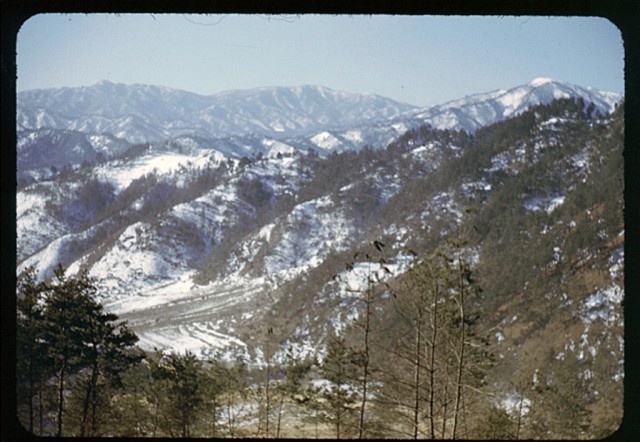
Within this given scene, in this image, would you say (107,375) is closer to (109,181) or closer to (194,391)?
(194,391)

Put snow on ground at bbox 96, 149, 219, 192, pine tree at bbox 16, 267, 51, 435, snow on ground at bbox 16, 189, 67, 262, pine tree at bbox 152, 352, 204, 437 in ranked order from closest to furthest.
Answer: pine tree at bbox 16, 267, 51, 435, pine tree at bbox 152, 352, 204, 437, snow on ground at bbox 16, 189, 67, 262, snow on ground at bbox 96, 149, 219, 192

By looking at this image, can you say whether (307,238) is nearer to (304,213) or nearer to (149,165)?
(304,213)

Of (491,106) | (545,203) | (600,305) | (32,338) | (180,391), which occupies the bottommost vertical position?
(180,391)

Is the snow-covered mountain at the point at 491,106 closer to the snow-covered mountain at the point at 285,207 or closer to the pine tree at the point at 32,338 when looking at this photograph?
the snow-covered mountain at the point at 285,207

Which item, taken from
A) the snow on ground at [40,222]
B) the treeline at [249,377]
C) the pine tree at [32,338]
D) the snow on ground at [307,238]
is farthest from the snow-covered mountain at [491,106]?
the pine tree at [32,338]

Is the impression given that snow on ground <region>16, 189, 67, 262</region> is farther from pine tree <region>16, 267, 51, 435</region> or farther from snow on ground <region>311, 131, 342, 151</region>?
snow on ground <region>311, 131, 342, 151</region>

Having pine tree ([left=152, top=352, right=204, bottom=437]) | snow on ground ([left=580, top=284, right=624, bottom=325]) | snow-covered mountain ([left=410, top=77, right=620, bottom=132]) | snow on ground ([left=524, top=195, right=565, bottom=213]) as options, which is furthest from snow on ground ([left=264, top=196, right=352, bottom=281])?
snow on ground ([left=524, top=195, right=565, bottom=213])

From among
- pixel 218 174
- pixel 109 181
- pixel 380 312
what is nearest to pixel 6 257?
pixel 380 312

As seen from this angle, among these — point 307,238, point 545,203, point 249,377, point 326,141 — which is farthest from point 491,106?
point 249,377

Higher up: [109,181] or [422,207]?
[109,181]
